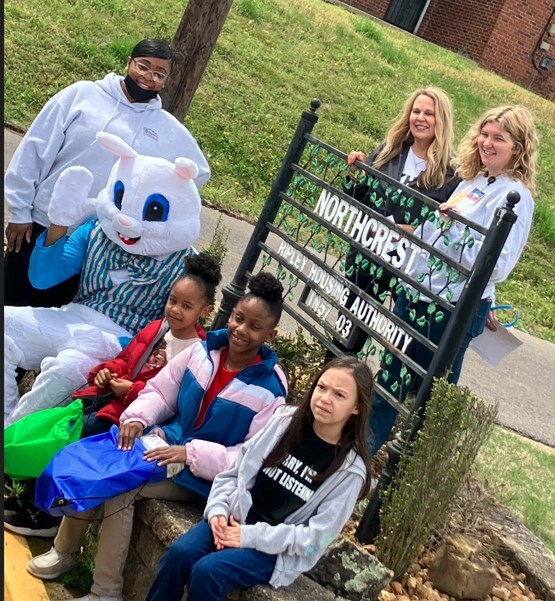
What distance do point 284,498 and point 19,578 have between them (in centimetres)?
104

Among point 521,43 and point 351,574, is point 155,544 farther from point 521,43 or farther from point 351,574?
point 521,43

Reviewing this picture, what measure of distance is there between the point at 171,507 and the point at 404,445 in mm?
950

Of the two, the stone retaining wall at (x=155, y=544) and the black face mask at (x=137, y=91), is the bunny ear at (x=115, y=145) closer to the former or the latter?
the black face mask at (x=137, y=91)

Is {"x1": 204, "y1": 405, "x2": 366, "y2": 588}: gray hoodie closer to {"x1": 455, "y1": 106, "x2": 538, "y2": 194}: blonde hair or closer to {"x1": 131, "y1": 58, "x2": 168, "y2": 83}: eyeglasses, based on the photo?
{"x1": 455, "y1": 106, "x2": 538, "y2": 194}: blonde hair

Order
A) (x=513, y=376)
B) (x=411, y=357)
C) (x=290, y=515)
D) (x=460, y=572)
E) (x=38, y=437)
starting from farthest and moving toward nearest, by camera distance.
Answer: (x=513, y=376) < (x=411, y=357) < (x=460, y=572) < (x=38, y=437) < (x=290, y=515)

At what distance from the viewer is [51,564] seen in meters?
3.44

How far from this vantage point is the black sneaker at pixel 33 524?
364 centimetres

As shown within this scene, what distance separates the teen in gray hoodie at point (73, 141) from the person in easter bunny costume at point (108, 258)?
172 millimetres

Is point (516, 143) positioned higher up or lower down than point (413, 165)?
higher up

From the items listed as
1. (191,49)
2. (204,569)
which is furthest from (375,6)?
(204,569)

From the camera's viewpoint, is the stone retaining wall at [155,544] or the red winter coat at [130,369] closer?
the stone retaining wall at [155,544]

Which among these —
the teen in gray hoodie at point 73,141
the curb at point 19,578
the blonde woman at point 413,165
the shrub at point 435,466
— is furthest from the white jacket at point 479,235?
the curb at point 19,578

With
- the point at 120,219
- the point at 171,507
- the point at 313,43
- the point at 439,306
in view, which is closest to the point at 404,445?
the point at 439,306

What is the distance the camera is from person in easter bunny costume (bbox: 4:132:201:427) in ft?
13.3
